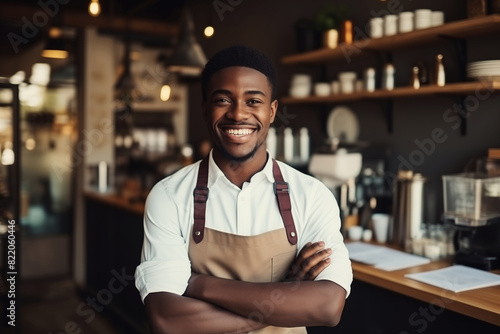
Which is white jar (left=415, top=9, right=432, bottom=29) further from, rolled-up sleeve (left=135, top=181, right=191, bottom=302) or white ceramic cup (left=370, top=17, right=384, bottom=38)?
rolled-up sleeve (left=135, top=181, right=191, bottom=302)

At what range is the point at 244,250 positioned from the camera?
1.50 metres

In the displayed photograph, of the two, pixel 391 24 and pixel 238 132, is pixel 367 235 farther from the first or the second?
pixel 238 132

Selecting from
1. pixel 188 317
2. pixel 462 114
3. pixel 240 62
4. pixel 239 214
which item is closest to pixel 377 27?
pixel 462 114

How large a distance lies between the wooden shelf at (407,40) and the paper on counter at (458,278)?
118cm

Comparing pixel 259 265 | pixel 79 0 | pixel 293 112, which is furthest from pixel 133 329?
pixel 79 0

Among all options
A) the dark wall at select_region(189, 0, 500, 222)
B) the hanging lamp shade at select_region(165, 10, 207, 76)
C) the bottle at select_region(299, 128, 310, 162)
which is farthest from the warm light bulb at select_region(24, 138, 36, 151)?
the bottle at select_region(299, 128, 310, 162)

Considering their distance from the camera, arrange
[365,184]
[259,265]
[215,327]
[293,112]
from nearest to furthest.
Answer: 1. [215,327]
2. [259,265]
3. [365,184]
4. [293,112]

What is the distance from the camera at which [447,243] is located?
8.39ft

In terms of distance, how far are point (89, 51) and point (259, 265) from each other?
4.78 m

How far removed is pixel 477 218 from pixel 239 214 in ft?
4.39

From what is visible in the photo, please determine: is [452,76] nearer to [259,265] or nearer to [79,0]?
[259,265]

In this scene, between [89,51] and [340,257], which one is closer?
[340,257]

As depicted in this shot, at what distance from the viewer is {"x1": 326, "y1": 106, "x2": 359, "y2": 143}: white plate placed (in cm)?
352

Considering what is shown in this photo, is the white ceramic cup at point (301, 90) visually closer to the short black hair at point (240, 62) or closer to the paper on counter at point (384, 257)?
the paper on counter at point (384, 257)
